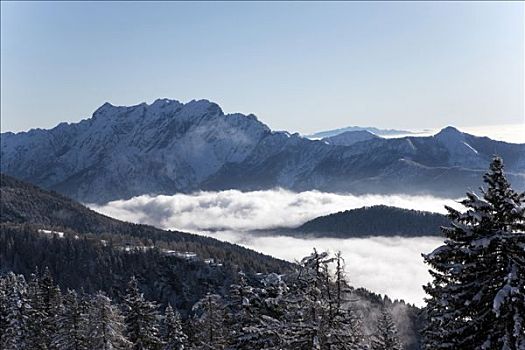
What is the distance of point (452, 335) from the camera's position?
19703 millimetres

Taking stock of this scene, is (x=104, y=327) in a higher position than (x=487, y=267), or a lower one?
lower

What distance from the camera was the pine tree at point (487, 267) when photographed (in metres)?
18.3

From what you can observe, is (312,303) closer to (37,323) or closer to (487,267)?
(487,267)

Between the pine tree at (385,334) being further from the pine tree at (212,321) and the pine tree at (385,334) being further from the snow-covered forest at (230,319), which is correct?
the pine tree at (212,321)

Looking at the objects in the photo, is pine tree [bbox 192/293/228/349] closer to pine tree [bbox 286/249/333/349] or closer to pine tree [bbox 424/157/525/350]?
pine tree [bbox 286/249/333/349]

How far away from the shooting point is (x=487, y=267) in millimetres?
19172

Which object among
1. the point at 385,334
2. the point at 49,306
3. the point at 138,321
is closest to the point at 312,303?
the point at 138,321

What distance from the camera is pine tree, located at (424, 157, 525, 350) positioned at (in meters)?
18.3

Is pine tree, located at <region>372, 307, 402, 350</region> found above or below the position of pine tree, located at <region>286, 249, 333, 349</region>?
below

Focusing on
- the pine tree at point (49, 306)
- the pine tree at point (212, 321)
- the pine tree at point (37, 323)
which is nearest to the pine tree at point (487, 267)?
the pine tree at point (212, 321)

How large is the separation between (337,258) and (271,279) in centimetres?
1183

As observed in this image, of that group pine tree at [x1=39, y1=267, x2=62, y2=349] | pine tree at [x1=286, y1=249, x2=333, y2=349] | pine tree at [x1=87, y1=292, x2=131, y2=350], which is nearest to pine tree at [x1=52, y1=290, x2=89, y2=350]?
pine tree at [x1=39, y1=267, x2=62, y2=349]

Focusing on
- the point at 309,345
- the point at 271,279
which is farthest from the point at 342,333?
the point at 271,279

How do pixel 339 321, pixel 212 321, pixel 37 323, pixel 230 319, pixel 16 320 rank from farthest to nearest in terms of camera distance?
pixel 37 323
pixel 16 320
pixel 212 321
pixel 230 319
pixel 339 321
